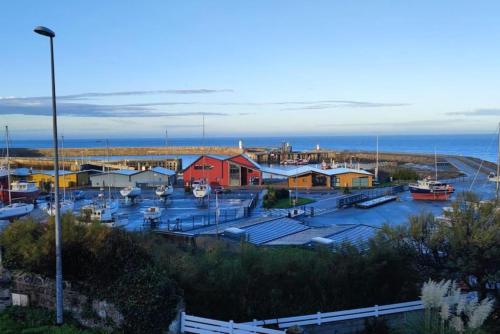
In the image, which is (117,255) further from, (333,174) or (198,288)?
(333,174)

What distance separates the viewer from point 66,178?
147 ft

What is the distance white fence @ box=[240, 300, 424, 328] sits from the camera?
388 inches

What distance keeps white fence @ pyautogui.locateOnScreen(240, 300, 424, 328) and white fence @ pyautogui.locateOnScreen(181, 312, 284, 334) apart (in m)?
0.72

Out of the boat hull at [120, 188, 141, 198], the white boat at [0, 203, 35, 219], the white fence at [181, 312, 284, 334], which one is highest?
the white fence at [181, 312, 284, 334]

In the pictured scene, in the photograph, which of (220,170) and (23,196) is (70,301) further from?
(220,170)

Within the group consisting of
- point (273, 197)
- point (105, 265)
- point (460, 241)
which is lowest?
point (273, 197)

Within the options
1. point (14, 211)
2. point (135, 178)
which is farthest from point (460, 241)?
point (135, 178)

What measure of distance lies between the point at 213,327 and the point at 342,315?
3015mm

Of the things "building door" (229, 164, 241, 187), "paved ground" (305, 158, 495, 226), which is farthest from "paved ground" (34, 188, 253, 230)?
"paved ground" (305, 158, 495, 226)

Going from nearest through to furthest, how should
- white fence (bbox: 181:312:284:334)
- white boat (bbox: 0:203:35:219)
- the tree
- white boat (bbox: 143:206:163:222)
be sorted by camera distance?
white fence (bbox: 181:312:284:334)
the tree
white boat (bbox: 143:206:163:222)
white boat (bbox: 0:203:35:219)

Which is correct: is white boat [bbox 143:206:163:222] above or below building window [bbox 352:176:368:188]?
below

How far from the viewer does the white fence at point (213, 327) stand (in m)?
8.71

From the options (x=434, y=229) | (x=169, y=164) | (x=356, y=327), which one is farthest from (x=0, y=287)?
(x=169, y=164)

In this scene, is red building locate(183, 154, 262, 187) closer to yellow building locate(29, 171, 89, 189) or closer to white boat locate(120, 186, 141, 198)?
white boat locate(120, 186, 141, 198)
